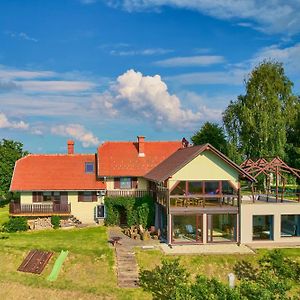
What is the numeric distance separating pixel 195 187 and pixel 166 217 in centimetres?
353

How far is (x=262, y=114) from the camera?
51125mm

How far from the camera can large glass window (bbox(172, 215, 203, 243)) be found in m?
35.3

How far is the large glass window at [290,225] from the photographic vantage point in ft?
122

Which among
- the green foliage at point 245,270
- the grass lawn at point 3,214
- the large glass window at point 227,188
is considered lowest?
the green foliage at point 245,270

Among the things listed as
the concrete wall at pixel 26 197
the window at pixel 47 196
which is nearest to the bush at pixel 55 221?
the window at pixel 47 196

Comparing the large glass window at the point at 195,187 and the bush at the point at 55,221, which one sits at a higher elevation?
the large glass window at the point at 195,187

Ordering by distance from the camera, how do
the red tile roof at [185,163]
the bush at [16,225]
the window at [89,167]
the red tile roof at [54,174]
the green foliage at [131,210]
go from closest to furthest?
1. the red tile roof at [185,163]
2. the bush at [16,225]
3. the green foliage at [131,210]
4. the red tile roof at [54,174]
5. the window at [89,167]

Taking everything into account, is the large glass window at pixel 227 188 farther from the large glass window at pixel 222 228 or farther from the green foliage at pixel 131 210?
the green foliage at pixel 131 210

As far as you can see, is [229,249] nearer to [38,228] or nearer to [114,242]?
[114,242]

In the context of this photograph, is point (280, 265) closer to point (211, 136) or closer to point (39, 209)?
point (39, 209)

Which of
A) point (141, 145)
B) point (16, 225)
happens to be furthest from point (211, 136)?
point (16, 225)

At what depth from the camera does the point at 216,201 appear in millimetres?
36438

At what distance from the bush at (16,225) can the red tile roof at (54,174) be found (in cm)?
301

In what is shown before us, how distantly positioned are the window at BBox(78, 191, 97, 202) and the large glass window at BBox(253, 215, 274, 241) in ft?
51.9
